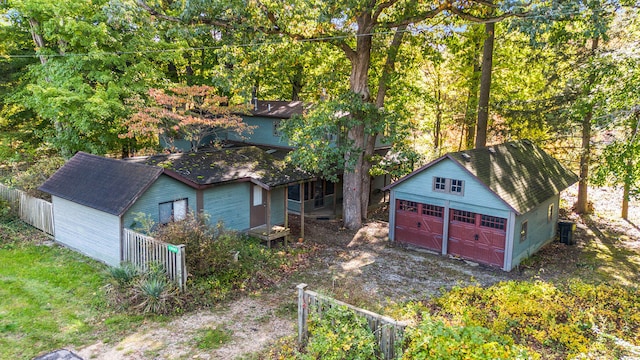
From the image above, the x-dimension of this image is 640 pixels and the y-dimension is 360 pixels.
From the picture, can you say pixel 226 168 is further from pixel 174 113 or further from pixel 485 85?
pixel 485 85

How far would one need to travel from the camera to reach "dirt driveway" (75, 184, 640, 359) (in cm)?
912

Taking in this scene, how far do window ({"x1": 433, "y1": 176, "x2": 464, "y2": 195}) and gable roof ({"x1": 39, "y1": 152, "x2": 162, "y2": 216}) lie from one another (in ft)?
33.1

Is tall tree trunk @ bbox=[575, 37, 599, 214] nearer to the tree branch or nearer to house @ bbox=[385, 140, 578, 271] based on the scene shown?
house @ bbox=[385, 140, 578, 271]

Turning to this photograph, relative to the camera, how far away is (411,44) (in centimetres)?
2038

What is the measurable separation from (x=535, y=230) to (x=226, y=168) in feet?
40.9

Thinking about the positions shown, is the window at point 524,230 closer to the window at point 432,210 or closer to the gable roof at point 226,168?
the window at point 432,210

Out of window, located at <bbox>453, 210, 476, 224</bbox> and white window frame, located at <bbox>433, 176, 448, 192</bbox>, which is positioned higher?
white window frame, located at <bbox>433, 176, 448, 192</bbox>

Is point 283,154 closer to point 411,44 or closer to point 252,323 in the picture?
point 411,44

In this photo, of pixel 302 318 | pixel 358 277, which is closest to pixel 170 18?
pixel 358 277

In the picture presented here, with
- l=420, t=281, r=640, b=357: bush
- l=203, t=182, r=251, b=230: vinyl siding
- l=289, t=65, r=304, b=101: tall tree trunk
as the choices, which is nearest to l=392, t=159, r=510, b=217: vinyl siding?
l=203, t=182, r=251, b=230: vinyl siding

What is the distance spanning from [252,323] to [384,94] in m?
13.4

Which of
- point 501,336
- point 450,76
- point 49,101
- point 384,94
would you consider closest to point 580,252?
point 384,94

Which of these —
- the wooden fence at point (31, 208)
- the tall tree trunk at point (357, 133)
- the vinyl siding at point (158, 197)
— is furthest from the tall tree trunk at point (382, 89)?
the wooden fence at point (31, 208)

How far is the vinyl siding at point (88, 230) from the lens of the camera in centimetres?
1312
